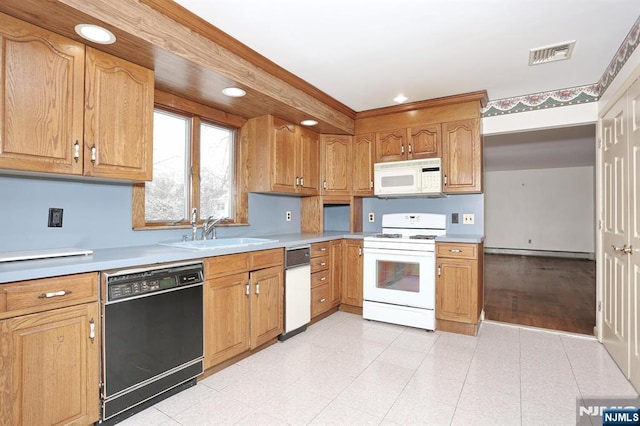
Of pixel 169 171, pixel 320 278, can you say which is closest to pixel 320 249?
pixel 320 278

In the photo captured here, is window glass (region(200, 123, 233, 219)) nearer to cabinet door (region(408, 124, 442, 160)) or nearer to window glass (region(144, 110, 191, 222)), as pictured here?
window glass (region(144, 110, 191, 222))

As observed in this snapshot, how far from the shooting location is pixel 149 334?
1.89 metres

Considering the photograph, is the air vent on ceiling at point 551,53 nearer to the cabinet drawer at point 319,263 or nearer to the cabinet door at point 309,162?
the cabinet door at point 309,162

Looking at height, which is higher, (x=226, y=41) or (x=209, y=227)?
(x=226, y=41)

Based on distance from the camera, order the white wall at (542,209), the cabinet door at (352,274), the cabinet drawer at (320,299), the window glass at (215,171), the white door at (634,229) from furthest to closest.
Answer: the white wall at (542,209)
the cabinet door at (352,274)
the cabinet drawer at (320,299)
the window glass at (215,171)
the white door at (634,229)

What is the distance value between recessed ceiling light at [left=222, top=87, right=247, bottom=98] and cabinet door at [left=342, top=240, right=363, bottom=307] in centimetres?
194

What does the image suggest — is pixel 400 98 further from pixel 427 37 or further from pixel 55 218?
pixel 55 218

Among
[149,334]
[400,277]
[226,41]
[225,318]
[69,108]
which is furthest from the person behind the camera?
[400,277]

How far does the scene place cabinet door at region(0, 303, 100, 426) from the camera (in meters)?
1.40

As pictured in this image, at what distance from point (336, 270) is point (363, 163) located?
52.9 inches

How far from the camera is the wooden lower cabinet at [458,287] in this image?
10.2 ft

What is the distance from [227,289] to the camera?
2.38 m

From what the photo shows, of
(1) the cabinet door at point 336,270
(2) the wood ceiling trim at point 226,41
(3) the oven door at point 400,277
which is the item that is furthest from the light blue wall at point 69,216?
(3) the oven door at point 400,277

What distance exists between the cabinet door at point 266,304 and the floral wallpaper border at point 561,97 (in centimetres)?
286
